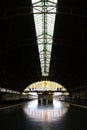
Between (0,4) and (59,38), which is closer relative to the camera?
(0,4)

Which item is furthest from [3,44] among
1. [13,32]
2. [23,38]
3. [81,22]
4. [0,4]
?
[0,4]

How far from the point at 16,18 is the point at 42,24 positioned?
15.2 ft

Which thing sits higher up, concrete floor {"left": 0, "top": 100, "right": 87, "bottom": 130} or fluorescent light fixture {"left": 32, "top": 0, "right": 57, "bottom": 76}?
fluorescent light fixture {"left": 32, "top": 0, "right": 57, "bottom": 76}

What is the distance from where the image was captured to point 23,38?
47.2 meters

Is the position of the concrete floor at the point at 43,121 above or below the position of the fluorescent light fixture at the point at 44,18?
below

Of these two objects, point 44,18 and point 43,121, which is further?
point 44,18

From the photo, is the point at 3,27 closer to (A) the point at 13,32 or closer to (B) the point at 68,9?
(A) the point at 13,32

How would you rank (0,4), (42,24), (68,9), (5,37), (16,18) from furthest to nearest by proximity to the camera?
(5,37), (42,24), (16,18), (68,9), (0,4)

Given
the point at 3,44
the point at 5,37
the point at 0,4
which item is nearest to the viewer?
the point at 0,4

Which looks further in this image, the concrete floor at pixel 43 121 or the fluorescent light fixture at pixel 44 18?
the fluorescent light fixture at pixel 44 18

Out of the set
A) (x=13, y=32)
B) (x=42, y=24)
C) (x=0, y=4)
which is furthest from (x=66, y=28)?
(x=0, y=4)

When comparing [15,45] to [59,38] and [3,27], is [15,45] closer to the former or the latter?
[59,38]

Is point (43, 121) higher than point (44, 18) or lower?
lower

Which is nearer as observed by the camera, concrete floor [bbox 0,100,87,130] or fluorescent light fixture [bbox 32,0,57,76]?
concrete floor [bbox 0,100,87,130]
